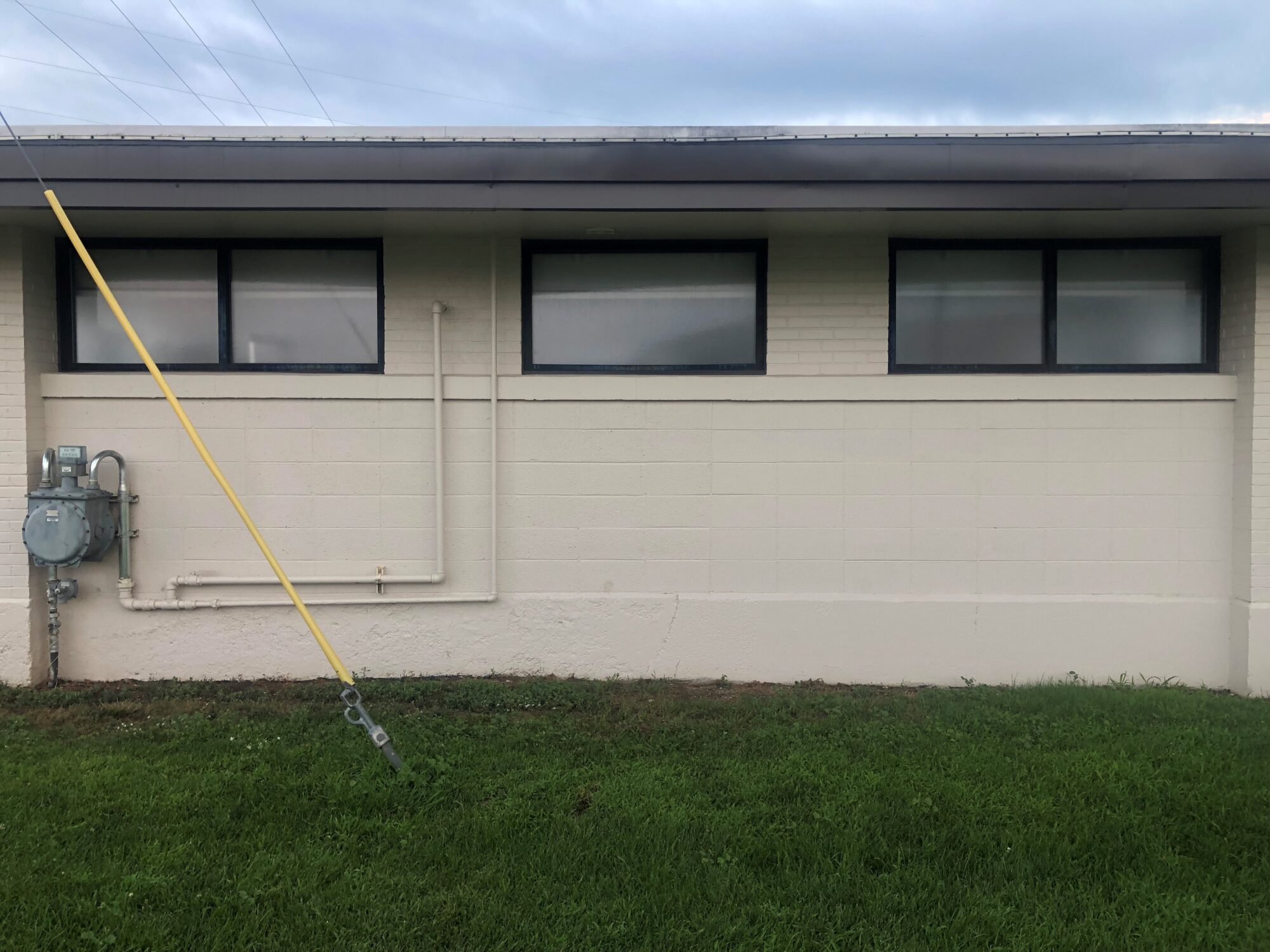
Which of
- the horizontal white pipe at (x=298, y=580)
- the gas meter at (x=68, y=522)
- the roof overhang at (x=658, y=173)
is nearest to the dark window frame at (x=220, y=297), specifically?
the gas meter at (x=68, y=522)

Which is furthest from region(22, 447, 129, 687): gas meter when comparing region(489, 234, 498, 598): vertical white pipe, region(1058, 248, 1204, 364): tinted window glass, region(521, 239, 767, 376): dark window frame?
region(1058, 248, 1204, 364): tinted window glass

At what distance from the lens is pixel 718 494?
18.9ft

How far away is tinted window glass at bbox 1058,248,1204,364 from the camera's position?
19.1 feet

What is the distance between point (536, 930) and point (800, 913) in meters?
0.94

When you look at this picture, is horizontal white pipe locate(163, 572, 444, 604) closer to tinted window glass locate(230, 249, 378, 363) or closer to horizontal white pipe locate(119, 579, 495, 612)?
horizontal white pipe locate(119, 579, 495, 612)

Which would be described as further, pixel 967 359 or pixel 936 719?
pixel 967 359

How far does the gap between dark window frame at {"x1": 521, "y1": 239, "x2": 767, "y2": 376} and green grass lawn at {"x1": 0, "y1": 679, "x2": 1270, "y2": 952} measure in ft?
7.43

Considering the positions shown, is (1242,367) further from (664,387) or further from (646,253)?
(646,253)

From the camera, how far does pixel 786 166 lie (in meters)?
4.88

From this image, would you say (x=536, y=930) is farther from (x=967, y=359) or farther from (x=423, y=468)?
(x=967, y=359)

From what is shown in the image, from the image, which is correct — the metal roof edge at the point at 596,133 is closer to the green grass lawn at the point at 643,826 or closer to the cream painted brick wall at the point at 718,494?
the cream painted brick wall at the point at 718,494

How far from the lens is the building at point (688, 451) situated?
565 cm

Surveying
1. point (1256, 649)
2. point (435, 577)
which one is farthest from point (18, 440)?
point (1256, 649)

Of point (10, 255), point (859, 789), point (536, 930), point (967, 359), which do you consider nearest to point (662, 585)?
point (859, 789)
